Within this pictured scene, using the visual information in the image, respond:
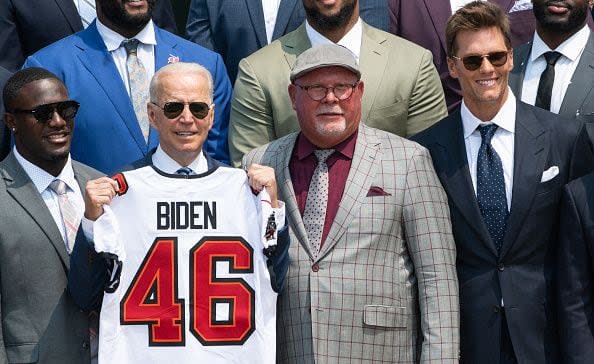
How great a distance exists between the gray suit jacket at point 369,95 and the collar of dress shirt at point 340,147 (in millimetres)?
702

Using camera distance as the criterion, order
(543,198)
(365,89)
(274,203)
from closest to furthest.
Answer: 1. (274,203)
2. (543,198)
3. (365,89)

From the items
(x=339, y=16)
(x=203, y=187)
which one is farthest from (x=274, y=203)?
(x=339, y=16)

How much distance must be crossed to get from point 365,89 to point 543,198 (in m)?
1.24

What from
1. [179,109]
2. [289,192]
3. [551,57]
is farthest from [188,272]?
[551,57]

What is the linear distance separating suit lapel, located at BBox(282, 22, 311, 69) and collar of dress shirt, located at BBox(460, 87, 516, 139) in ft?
3.67

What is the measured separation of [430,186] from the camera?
5969mm

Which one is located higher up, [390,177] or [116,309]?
[390,177]

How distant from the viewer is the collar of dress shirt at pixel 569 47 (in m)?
7.29

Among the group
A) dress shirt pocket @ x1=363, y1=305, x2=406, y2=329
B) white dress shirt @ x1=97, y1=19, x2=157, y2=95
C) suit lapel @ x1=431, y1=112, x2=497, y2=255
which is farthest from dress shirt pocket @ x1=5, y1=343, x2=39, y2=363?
suit lapel @ x1=431, y1=112, x2=497, y2=255

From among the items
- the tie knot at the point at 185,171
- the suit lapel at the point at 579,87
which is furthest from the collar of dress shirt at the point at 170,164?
the suit lapel at the point at 579,87

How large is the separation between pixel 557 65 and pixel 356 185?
193 cm

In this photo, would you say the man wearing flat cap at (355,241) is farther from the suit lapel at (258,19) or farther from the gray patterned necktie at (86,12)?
the gray patterned necktie at (86,12)

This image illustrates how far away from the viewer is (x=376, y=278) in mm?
5844

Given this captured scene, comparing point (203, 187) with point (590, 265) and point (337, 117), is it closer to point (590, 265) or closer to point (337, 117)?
point (337, 117)
